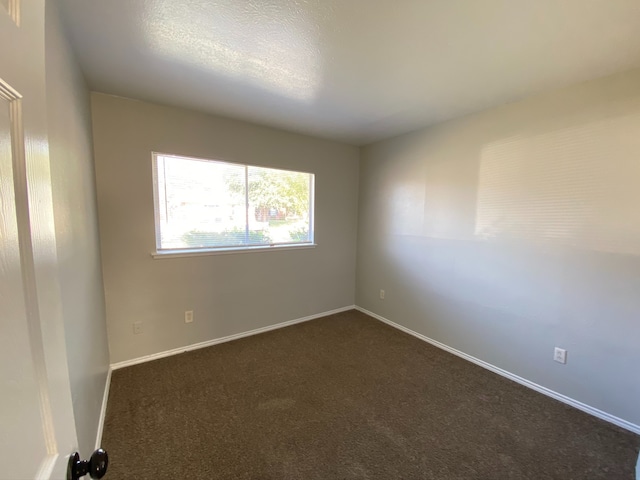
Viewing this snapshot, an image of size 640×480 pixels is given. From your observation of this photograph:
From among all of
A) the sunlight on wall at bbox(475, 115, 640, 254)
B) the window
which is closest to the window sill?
the window

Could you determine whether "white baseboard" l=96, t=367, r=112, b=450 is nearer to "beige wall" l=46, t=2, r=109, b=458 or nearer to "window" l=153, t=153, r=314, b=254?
"beige wall" l=46, t=2, r=109, b=458

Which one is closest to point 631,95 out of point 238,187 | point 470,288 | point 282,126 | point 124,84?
point 470,288

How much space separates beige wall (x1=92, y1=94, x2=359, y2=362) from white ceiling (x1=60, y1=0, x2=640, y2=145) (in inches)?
12.3

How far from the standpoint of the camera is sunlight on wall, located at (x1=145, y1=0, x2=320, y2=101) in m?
1.34

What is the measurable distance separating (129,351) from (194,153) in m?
1.93

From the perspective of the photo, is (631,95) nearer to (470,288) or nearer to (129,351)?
(470,288)

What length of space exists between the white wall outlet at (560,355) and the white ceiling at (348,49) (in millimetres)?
1988

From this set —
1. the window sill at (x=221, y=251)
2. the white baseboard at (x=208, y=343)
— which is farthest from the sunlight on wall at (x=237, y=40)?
the white baseboard at (x=208, y=343)

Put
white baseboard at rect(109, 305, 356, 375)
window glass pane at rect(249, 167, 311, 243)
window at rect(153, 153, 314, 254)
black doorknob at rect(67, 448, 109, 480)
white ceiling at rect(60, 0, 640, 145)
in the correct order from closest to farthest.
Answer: black doorknob at rect(67, 448, 109, 480)
white ceiling at rect(60, 0, 640, 145)
white baseboard at rect(109, 305, 356, 375)
window at rect(153, 153, 314, 254)
window glass pane at rect(249, 167, 311, 243)

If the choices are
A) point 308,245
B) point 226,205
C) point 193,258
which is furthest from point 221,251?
point 308,245

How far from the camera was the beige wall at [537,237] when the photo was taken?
5.97 ft

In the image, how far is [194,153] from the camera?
8.59 ft

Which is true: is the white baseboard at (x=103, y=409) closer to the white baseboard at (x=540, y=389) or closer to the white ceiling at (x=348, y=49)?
the white ceiling at (x=348, y=49)

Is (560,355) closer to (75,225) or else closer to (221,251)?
(221,251)
